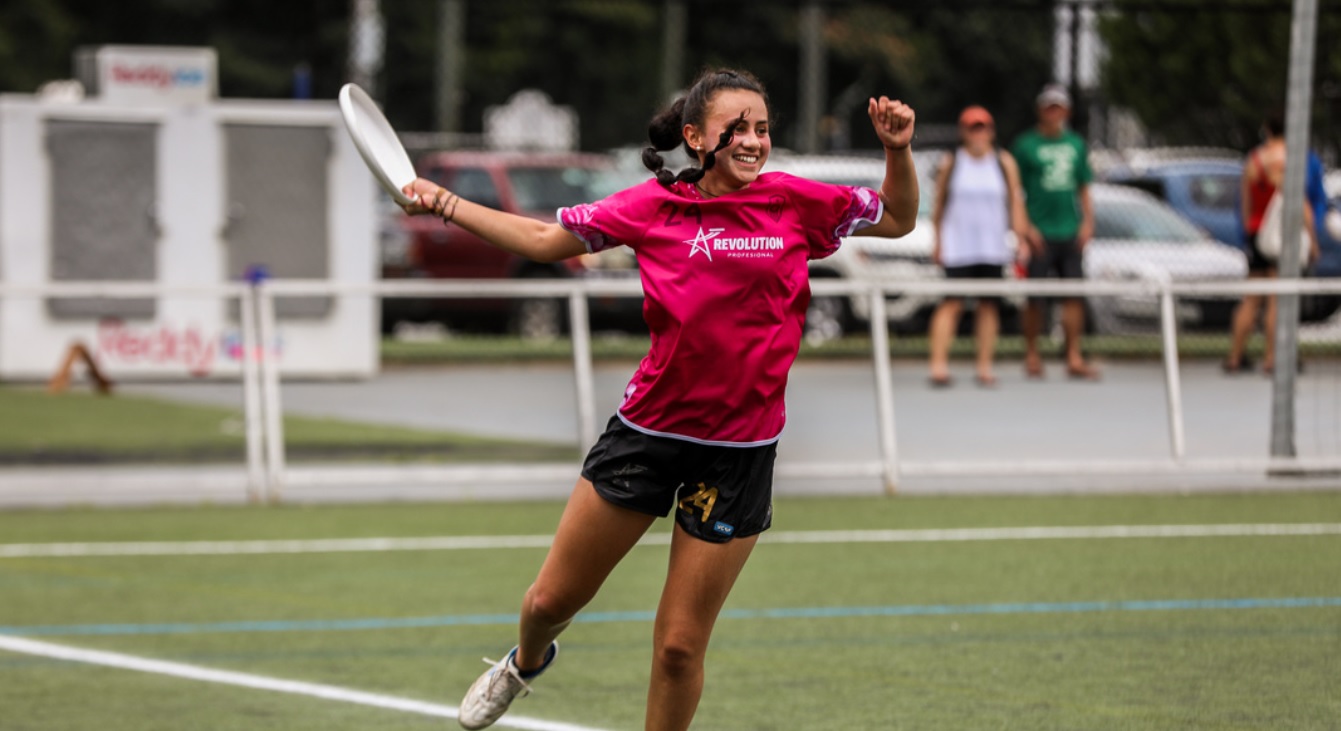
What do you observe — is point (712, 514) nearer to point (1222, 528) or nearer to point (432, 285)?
point (1222, 528)

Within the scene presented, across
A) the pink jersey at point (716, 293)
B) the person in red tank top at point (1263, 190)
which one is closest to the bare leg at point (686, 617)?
the pink jersey at point (716, 293)

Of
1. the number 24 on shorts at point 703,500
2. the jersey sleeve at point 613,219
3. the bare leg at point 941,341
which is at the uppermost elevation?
the jersey sleeve at point 613,219

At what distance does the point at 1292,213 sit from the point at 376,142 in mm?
8103

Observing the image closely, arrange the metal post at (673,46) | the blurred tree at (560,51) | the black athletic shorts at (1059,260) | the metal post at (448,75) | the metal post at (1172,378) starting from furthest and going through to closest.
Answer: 1. the blurred tree at (560,51)
2. the metal post at (673,46)
3. the metal post at (448,75)
4. the black athletic shorts at (1059,260)
5. the metal post at (1172,378)

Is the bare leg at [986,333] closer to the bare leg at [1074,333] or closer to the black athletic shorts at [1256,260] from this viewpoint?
the bare leg at [1074,333]

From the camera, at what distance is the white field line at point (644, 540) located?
10.2 meters

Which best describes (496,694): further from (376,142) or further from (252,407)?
(252,407)

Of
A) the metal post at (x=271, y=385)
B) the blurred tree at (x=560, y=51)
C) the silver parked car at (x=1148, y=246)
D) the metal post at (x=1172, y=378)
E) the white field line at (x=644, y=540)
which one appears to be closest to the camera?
the white field line at (x=644, y=540)

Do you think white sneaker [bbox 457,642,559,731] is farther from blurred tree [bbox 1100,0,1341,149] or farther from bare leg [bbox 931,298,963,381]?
blurred tree [bbox 1100,0,1341,149]

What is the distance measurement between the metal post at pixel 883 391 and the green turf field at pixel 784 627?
2.52 ft

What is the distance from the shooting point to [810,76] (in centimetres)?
4475

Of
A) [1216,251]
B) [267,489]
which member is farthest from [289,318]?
[1216,251]

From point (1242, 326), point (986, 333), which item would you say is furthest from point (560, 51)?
point (1242, 326)

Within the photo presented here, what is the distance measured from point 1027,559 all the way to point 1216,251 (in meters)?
12.5
